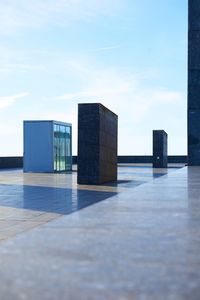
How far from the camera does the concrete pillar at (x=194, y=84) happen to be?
1734 centimetres

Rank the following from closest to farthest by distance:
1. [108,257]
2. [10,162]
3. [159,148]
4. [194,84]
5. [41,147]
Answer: [108,257]
[194,84]
[41,147]
[159,148]
[10,162]

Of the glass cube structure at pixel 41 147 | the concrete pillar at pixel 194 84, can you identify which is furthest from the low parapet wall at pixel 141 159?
the concrete pillar at pixel 194 84

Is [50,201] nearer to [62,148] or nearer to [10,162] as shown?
[62,148]

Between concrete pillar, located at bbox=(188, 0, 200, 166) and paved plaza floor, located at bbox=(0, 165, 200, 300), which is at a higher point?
concrete pillar, located at bbox=(188, 0, 200, 166)

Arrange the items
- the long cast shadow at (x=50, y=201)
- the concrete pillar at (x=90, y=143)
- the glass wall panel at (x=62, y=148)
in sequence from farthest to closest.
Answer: the glass wall panel at (x=62, y=148)
the concrete pillar at (x=90, y=143)
the long cast shadow at (x=50, y=201)

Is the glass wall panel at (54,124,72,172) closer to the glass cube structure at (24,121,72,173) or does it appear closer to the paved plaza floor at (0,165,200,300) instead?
the glass cube structure at (24,121,72,173)

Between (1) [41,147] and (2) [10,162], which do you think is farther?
(2) [10,162]

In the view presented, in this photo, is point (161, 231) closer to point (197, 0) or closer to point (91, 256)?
point (91, 256)

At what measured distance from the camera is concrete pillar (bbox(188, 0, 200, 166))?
17.3m

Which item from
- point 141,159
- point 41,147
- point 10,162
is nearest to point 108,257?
point 41,147

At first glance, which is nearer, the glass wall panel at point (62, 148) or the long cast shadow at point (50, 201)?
the long cast shadow at point (50, 201)

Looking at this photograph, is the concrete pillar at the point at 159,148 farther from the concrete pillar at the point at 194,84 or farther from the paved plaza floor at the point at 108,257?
the paved plaza floor at the point at 108,257

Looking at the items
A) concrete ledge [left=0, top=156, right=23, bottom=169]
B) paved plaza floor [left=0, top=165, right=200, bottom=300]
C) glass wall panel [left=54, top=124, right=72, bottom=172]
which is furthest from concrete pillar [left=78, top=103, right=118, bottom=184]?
concrete ledge [left=0, top=156, right=23, bottom=169]

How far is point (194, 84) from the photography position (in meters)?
17.5
